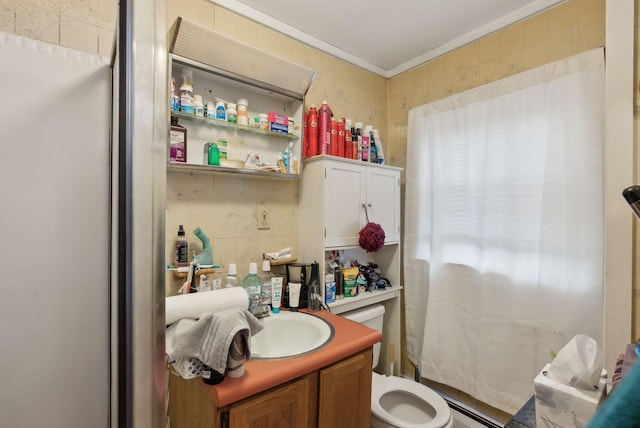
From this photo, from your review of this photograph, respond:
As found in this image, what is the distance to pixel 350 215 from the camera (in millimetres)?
1711

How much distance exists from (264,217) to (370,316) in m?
0.87

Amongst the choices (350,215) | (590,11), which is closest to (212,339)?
(350,215)

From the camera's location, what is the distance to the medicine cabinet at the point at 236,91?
1252mm

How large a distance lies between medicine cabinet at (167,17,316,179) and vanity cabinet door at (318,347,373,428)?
0.95 m

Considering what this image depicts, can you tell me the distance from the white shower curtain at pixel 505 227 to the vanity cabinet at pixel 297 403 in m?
0.83

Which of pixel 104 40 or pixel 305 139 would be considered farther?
pixel 305 139

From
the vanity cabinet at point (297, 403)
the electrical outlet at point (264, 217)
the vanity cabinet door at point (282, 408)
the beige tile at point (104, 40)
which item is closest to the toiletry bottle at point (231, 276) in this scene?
the electrical outlet at point (264, 217)

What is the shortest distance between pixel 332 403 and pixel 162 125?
1.08 m

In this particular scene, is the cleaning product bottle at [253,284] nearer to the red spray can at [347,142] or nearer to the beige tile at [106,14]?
the red spray can at [347,142]

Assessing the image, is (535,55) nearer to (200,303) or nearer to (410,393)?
(410,393)

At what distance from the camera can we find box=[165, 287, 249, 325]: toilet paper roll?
1.04 metres

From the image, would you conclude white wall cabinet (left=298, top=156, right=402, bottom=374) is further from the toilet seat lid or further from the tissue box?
the tissue box

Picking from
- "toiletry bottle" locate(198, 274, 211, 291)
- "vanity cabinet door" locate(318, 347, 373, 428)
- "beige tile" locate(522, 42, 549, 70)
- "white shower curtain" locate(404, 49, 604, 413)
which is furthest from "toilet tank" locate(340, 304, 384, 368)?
"beige tile" locate(522, 42, 549, 70)

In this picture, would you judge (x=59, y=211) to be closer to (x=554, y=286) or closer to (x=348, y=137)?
(x=348, y=137)
